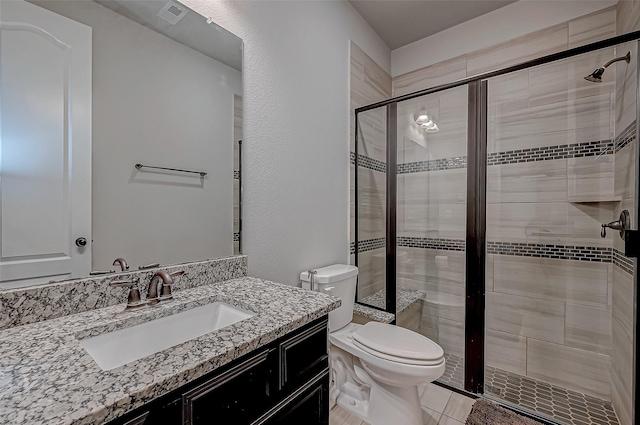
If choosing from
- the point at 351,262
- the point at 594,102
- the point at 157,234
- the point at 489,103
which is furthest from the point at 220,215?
the point at 594,102

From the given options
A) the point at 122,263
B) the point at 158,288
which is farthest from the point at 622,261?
the point at 122,263

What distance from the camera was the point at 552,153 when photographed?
1.87 meters

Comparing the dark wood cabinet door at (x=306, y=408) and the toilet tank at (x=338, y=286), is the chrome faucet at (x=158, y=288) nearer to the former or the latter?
the dark wood cabinet door at (x=306, y=408)

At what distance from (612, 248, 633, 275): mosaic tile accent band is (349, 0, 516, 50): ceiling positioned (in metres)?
1.89

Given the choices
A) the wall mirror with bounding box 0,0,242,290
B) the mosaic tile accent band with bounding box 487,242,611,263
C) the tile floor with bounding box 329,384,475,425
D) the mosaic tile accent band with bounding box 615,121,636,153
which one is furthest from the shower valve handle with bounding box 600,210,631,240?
the wall mirror with bounding box 0,0,242,290

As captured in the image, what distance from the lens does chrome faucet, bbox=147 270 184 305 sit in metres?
1.02

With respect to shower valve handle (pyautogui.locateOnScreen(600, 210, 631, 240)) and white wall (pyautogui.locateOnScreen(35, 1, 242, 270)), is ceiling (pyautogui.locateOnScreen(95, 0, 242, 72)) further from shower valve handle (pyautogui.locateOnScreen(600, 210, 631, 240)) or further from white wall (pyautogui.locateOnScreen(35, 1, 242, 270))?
shower valve handle (pyautogui.locateOnScreen(600, 210, 631, 240))

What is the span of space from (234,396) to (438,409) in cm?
152

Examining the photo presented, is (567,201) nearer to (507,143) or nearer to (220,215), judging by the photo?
(507,143)

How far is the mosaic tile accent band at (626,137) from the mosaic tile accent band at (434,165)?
0.75 m

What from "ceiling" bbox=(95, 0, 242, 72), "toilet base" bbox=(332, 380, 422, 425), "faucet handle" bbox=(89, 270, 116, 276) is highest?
"ceiling" bbox=(95, 0, 242, 72)

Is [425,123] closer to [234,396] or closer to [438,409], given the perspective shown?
[438,409]

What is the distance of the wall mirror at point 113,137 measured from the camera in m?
0.85

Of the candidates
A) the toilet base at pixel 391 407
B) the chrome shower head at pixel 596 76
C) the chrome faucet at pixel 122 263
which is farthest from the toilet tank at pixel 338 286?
the chrome shower head at pixel 596 76
